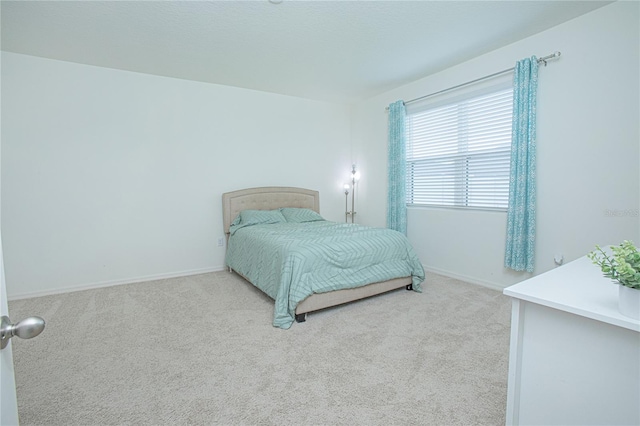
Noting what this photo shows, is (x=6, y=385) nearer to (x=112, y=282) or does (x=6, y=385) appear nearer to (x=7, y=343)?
(x=7, y=343)

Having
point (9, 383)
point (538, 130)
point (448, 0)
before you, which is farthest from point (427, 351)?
point (448, 0)

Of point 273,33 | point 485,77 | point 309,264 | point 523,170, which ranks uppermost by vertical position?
point 273,33

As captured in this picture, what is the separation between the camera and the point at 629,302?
0.86 meters

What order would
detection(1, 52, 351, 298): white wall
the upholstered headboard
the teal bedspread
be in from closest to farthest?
the teal bedspread
detection(1, 52, 351, 298): white wall
the upholstered headboard

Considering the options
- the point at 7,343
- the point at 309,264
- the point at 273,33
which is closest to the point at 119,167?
the point at 273,33

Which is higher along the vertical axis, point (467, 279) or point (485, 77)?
point (485, 77)

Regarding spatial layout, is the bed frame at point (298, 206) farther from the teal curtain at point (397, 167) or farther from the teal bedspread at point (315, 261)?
the teal curtain at point (397, 167)

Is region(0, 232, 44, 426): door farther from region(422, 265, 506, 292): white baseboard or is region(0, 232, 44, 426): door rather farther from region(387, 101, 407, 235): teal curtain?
region(387, 101, 407, 235): teal curtain

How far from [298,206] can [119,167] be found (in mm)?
2334

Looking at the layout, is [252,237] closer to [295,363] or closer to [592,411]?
[295,363]

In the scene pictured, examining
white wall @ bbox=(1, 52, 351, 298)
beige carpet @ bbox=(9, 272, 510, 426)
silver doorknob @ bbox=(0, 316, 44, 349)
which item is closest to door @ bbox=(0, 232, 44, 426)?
silver doorknob @ bbox=(0, 316, 44, 349)

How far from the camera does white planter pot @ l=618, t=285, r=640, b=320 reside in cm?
84

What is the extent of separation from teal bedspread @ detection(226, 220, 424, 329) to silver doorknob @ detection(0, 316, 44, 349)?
6.35ft

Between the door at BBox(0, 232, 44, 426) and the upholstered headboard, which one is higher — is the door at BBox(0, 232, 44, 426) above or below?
below
